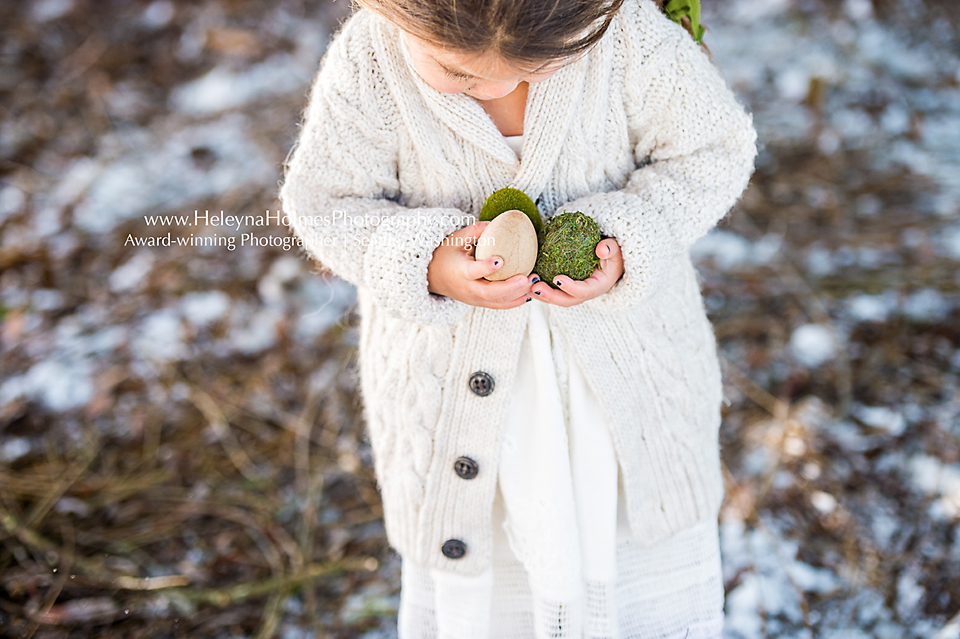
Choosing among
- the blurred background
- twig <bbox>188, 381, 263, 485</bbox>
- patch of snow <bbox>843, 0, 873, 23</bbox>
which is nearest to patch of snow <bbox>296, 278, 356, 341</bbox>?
the blurred background

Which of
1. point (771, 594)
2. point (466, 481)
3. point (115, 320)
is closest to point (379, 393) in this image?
point (466, 481)

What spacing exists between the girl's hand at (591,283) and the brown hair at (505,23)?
0.82 feet

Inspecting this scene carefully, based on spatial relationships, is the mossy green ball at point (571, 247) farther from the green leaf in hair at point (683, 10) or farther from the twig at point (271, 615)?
the twig at point (271, 615)

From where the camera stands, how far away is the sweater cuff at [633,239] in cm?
96

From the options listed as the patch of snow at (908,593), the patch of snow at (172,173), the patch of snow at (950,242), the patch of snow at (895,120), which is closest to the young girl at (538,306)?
the patch of snow at (908,593)

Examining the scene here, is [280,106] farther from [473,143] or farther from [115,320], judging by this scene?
[473,143]

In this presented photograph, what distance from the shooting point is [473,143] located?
101 cm

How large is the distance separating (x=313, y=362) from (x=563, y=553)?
150 cm

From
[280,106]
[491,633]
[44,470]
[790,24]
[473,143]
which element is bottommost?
[44,470]

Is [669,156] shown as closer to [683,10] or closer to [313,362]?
[683,10]

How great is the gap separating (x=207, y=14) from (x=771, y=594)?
168 inches

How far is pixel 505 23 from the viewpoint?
785mm

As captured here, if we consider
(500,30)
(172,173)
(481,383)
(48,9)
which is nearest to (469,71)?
(500,30)

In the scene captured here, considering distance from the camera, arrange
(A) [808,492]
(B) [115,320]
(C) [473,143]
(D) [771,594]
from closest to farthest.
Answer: (C) [473,143] → (D) [771,594] → (A) [808,492] → (B) [115,320]
